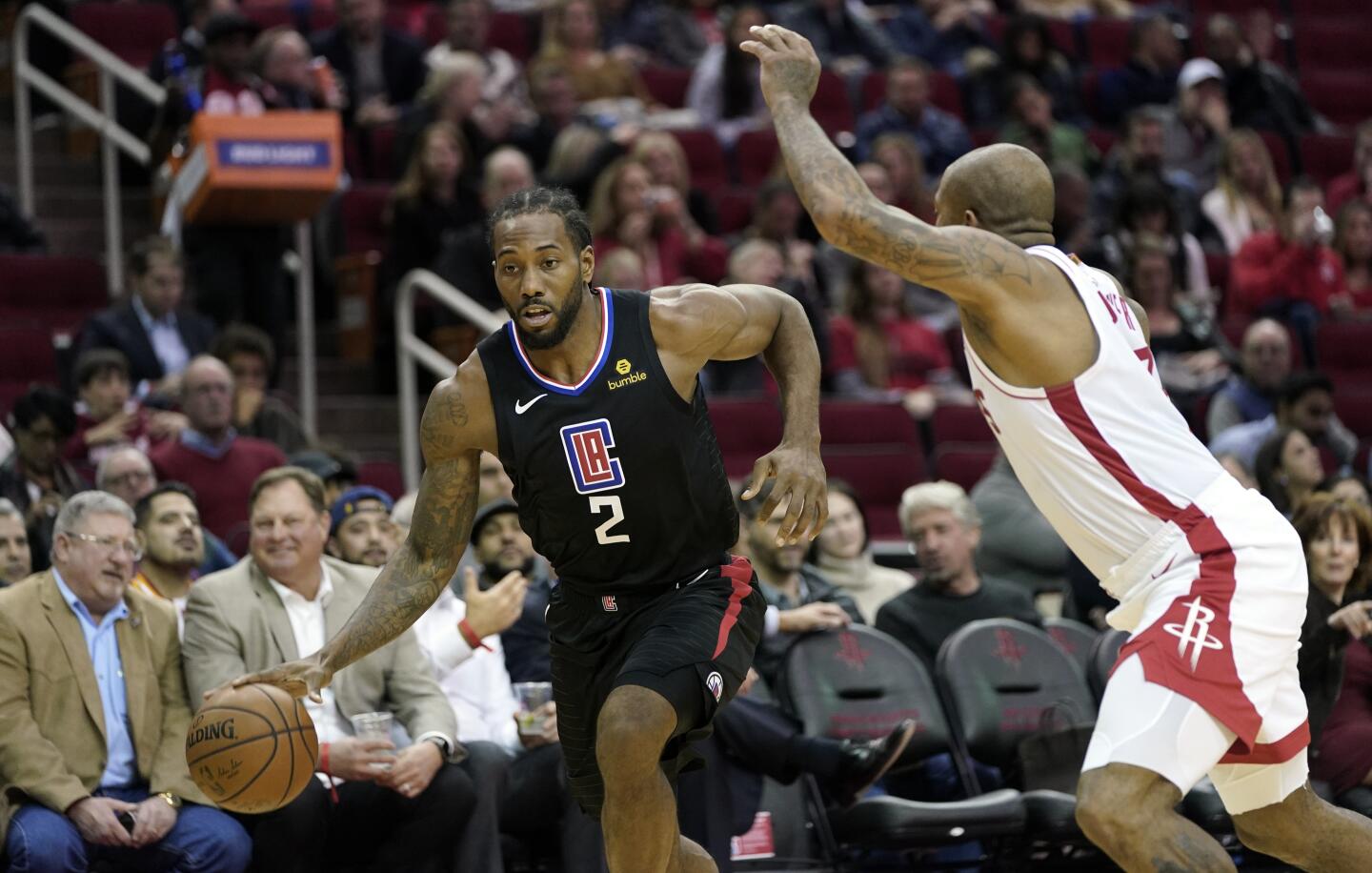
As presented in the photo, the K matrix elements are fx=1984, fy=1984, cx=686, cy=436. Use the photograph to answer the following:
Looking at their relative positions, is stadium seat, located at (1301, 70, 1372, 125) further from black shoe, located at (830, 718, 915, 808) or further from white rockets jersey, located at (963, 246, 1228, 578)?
white rockets jersey, located at (963, 246, 1228, 578)

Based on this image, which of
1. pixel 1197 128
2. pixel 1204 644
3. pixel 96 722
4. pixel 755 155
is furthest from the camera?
pixel 1197 128

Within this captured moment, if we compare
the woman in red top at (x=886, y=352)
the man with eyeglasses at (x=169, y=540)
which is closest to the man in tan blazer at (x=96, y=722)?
the man with eyeglasses at (x=169, y=540)

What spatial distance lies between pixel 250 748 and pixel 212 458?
377 cm

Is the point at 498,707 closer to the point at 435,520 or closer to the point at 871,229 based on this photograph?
the point at 435,520

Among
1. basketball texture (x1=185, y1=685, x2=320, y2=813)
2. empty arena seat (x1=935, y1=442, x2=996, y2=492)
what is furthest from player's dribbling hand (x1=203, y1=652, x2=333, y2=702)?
empty arena seat (x1=935, y1=442, x2=996, y2=492)

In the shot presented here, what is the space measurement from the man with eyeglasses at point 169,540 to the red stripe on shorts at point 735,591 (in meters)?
3.00

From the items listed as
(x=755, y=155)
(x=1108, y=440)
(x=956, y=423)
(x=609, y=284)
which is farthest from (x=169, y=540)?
(x=755, y=155)

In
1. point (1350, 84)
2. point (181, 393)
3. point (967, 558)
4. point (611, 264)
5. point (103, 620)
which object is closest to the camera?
point (103, 620)

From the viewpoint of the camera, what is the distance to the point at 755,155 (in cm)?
1384

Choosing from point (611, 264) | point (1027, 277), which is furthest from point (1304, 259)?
point (1027, 277)

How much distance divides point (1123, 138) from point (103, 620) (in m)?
9.41

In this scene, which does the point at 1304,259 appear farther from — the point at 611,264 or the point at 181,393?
the point at 181,393

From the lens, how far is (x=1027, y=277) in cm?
515

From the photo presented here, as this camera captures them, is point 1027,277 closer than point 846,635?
Yes
